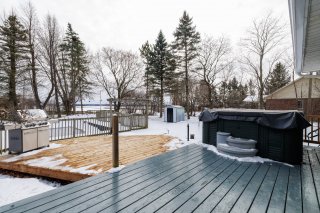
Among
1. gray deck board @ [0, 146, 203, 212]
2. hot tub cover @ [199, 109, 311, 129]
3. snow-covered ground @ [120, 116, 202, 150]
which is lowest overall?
snow-covered ground @ [120, 116, 202, 150]

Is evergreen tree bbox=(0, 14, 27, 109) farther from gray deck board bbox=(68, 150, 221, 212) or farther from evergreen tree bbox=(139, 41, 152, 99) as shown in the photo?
gray deck board bbox=(68, 150, 221, 212)

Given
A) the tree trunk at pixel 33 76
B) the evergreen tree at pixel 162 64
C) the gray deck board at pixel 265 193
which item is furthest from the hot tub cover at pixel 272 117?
the tree trunk at pixel 33 76

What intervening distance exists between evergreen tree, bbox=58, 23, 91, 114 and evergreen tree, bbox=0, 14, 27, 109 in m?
4.07

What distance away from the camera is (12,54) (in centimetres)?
1611

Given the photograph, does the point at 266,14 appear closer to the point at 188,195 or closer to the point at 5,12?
the point at 188,195

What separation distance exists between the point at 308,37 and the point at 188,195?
4.14 meters

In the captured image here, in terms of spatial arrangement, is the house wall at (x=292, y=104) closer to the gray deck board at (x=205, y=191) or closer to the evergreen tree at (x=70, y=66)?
the gray deck board at (x=205, y=191)

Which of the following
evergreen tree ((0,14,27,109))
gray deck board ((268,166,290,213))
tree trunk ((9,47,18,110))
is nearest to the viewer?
gray deck board ((268,166,290,213))

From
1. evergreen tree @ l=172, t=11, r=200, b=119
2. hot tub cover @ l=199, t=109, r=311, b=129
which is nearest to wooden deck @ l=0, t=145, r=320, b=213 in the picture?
hot tub cover @ l=199, t=109, r=311, b=129

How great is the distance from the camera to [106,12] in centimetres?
1260

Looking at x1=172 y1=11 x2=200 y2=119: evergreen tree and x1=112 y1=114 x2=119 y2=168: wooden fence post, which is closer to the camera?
x1=112 y1=114 x2=119 y2=168: wooden fence post

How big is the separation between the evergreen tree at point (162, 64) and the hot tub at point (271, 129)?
15821 mm

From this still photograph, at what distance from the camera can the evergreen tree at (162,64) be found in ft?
68.4

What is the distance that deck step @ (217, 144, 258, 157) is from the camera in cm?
442
